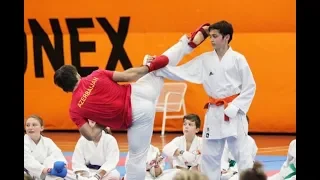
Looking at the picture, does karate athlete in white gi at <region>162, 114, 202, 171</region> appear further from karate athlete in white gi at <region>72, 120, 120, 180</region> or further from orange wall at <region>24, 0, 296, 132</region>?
orange wall at <region>24, 0, 296, 132</region>

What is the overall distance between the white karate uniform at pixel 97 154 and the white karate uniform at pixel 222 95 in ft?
4.33

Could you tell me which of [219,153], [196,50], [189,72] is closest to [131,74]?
[189,72]

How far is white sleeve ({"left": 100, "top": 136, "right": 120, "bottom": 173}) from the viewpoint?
6926 millimetres

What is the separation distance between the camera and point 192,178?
310cm

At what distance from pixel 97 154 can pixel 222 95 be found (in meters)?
1.91

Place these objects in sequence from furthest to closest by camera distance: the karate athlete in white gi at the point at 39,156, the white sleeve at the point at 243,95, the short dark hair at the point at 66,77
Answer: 1. the karate athlete in white gi at the point at 39,156
2. the white sleeve at the point at 243,95
3. the short dark hair at the point at 66,77

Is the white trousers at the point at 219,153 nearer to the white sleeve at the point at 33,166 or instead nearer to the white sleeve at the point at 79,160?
the white sleeve at the point at 79,160

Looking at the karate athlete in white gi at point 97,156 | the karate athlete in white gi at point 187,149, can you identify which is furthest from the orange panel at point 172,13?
the karate athlete in white gi at point 97,156

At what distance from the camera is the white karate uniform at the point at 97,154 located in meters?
7.07

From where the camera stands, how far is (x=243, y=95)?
592cm
